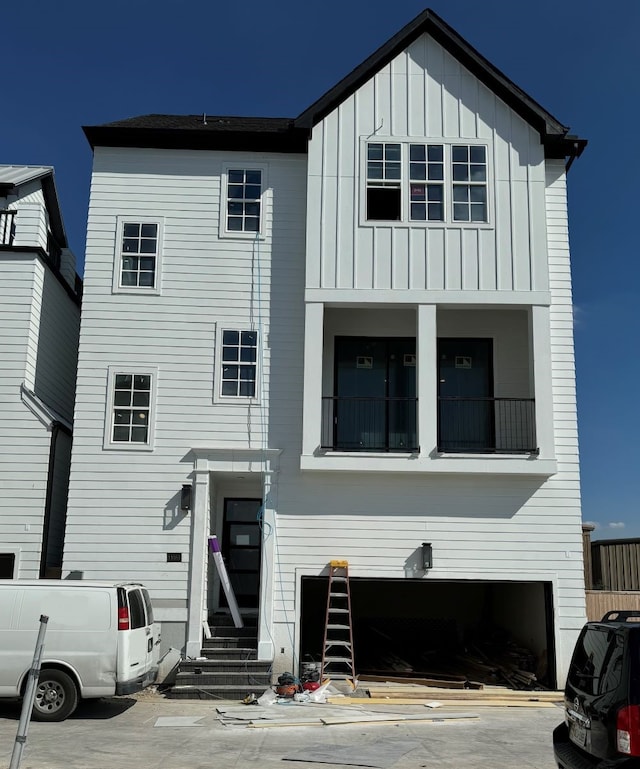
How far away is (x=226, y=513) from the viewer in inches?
606

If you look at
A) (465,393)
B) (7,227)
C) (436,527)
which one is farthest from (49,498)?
(465,393)

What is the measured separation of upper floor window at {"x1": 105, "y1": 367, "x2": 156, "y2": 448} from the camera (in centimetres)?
1438

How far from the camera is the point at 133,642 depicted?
10719 mm

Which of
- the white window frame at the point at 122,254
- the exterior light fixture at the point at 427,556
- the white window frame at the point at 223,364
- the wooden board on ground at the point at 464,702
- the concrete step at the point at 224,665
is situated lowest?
the wooden board on ground at the point at 464,702

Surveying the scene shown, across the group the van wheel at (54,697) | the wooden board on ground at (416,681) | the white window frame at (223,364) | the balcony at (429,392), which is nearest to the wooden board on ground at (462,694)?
the wooden board on ground at (416,681)

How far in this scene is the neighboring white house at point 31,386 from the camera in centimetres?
1426

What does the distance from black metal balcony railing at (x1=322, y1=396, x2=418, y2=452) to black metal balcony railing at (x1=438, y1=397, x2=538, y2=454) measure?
2.09ft

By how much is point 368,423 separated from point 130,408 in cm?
451

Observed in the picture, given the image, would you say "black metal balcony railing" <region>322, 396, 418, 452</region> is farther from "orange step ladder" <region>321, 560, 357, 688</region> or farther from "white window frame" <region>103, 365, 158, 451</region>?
"white window frame" <region>103, 365, 158, 451</region>

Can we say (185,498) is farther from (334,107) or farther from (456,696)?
(334,107)

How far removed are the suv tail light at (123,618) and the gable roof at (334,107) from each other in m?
9.01

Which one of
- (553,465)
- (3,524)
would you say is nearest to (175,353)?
(3,524)

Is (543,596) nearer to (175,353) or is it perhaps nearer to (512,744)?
(512,744)

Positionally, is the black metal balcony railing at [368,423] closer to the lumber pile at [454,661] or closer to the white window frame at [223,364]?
the white window frame at [223,364]
